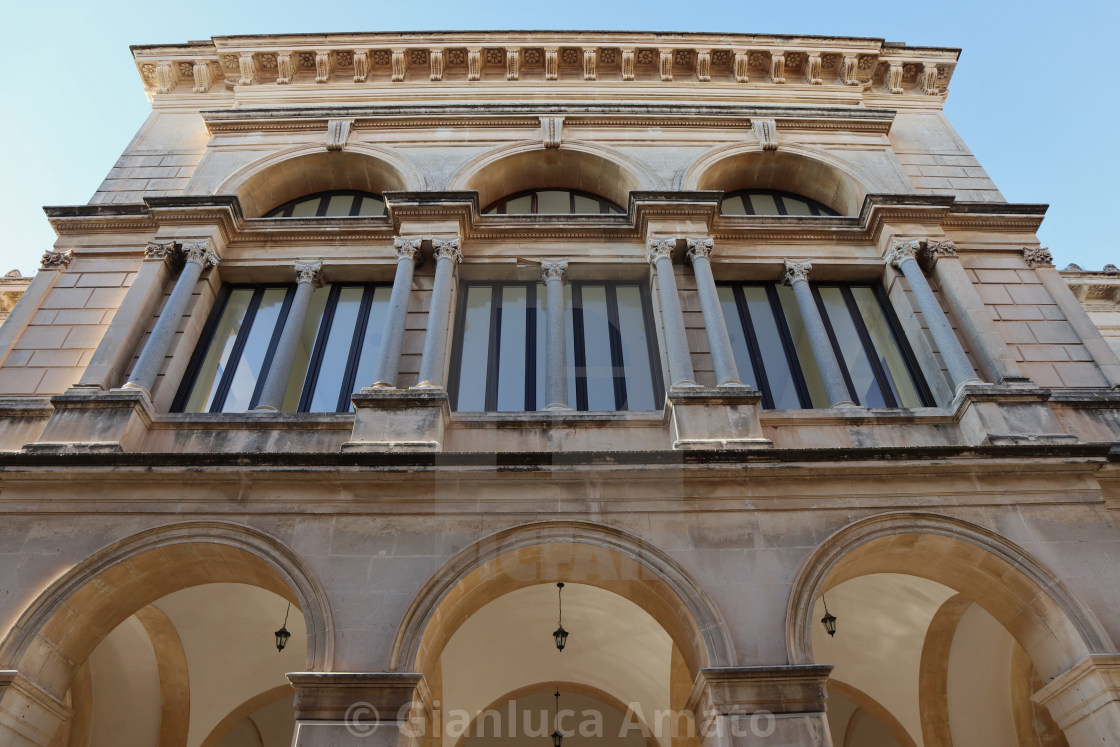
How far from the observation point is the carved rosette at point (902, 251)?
12.1m

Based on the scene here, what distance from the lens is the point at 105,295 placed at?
11898mm

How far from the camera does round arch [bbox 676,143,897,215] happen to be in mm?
13648

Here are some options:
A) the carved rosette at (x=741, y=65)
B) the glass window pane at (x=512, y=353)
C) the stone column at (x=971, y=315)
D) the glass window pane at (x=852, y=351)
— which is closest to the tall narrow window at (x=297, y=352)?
the glass window pane at (x=512, y=353)

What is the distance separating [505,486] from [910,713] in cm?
791

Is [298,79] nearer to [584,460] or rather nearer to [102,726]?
[584,460]

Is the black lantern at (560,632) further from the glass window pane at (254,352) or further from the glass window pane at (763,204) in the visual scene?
the glass window pane at (763,204)

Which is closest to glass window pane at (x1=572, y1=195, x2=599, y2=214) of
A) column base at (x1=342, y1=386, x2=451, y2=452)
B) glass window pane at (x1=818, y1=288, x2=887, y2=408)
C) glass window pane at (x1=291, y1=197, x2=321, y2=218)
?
glass window pane at (x1=818, y1=288, x2=887, y2=408)

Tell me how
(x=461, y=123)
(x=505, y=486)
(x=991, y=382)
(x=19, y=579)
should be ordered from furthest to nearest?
(x=461, y=123), (x=991, y=382), (x=505, y=486), (x=19, y=579)

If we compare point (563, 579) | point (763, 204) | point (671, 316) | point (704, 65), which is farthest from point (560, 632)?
point (704, 65)

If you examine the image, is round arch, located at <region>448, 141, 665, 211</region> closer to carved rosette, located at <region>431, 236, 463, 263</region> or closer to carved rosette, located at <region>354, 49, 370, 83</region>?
carved rosette, located at <region>431, 236, 463, 263</region>

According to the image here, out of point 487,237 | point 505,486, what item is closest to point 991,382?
point 505,486

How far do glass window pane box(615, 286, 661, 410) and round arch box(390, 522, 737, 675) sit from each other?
3.03 metres

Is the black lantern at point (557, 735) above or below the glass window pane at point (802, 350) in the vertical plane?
below

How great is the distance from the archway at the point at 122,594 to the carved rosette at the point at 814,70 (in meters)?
14.0
